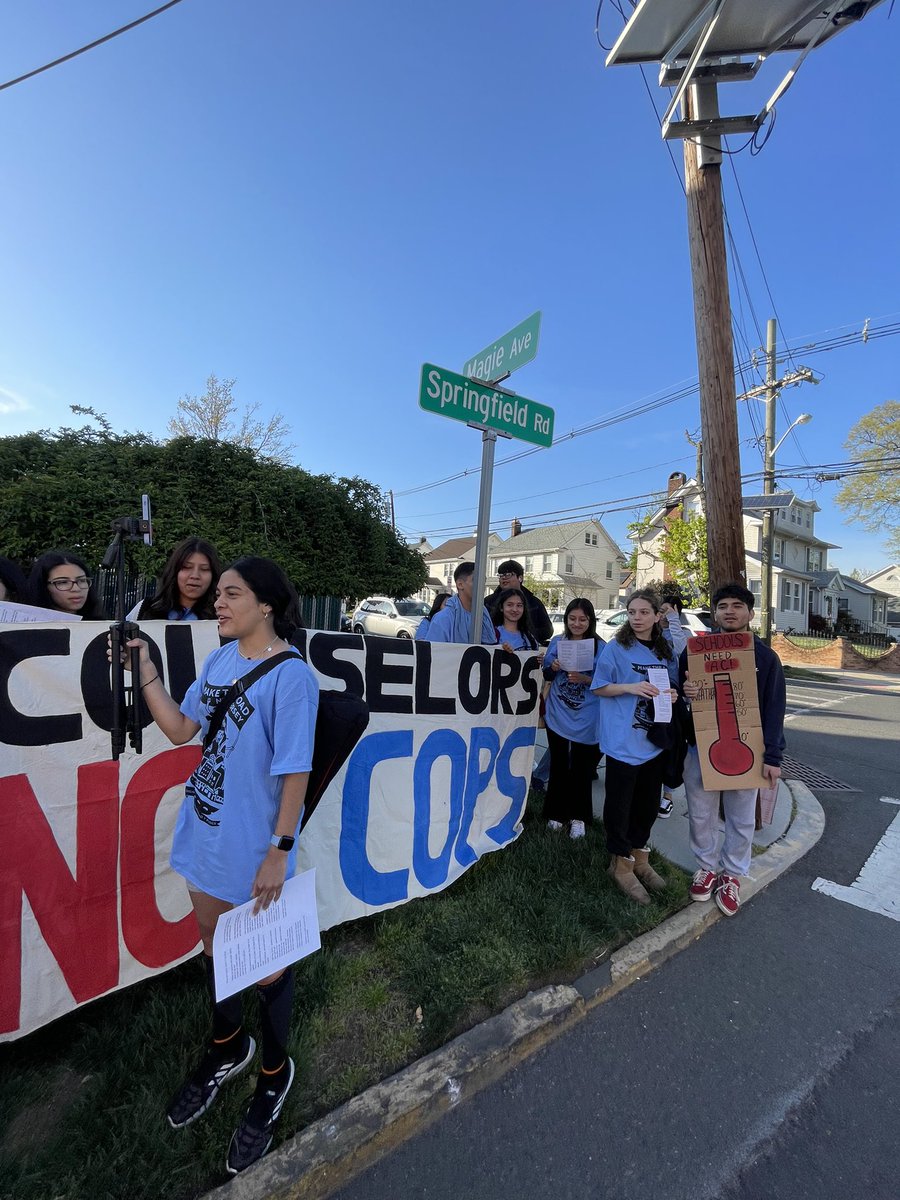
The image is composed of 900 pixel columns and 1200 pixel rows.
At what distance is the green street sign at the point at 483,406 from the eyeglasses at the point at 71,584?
217cm

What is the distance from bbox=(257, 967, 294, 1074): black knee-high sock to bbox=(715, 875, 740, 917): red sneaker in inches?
103

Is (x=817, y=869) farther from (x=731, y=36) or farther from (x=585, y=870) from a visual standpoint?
(x=731, y=36)

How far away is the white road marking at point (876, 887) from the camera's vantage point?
11.7 ft

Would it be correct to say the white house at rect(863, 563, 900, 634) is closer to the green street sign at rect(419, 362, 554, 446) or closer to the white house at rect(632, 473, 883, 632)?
the white house at rect(632, 473, 883, 632)

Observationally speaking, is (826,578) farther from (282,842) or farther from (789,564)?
(282,842)

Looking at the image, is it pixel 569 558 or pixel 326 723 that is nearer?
pixel 326 723

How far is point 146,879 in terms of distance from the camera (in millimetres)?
2291

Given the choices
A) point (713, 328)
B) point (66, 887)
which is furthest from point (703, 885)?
point (713, 328)

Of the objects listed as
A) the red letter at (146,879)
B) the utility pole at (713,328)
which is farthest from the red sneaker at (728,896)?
the red letter at (146,879)

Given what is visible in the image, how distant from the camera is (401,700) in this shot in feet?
10.0

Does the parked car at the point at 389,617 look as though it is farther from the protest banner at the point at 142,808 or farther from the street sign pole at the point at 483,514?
the protest banner at the point at 142,808

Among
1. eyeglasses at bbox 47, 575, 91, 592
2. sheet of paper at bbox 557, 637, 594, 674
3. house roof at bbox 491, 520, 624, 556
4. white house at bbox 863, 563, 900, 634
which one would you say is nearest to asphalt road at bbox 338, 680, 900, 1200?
sheet of paper at bbox 557, 637, 594, 674

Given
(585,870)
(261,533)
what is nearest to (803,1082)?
(585,870)

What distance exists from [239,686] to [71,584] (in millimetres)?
2050
